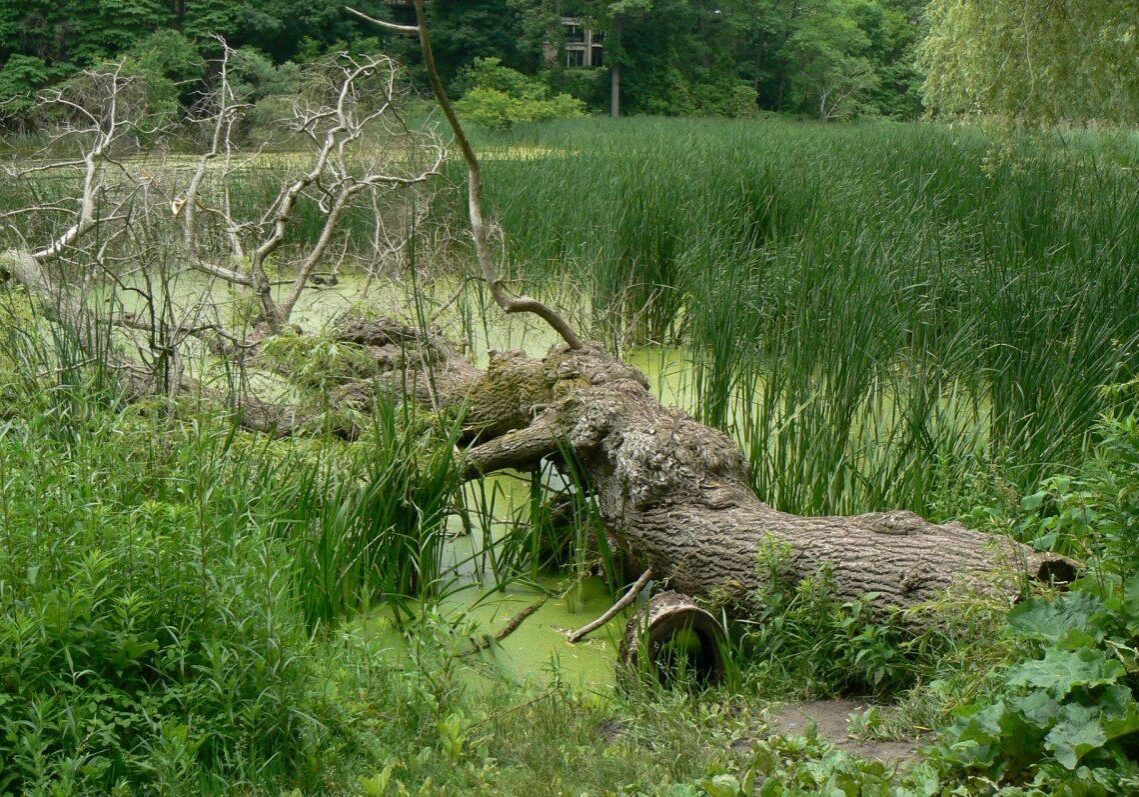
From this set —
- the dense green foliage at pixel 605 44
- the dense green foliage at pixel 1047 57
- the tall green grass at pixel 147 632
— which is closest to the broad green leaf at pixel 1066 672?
the tall green grass at pixel 147 632

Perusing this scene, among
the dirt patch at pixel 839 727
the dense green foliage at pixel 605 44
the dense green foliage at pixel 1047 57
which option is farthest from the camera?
the dense green foliage at pixel 605 44

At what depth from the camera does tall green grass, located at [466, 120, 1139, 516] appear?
375 cm

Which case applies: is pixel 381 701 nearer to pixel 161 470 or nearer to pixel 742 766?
pixel 742 766

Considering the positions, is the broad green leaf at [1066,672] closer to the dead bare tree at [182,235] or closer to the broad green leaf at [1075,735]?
the broad green leaf at [1075,735]

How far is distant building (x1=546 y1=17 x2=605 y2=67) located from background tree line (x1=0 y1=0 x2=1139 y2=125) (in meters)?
0.25

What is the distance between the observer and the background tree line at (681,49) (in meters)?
7.43

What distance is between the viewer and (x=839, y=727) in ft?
8.62

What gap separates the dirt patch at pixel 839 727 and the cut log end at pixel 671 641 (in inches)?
10.8

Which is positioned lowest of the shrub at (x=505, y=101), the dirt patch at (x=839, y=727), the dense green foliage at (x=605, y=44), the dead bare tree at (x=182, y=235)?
the dirt patch at (x=839, y=727)

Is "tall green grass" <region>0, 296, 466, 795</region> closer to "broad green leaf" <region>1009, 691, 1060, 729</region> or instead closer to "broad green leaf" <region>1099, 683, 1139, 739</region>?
"broad green leaf" <region>1009, 691, 1060, 729</region>

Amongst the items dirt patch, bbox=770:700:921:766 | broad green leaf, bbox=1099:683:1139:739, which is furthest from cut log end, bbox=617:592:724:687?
broad green leaf, bbox=1099:683:1139:739

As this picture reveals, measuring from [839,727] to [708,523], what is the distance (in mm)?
781

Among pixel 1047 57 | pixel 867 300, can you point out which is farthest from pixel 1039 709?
pixel 1047 57

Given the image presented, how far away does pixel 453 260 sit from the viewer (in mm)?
7449
